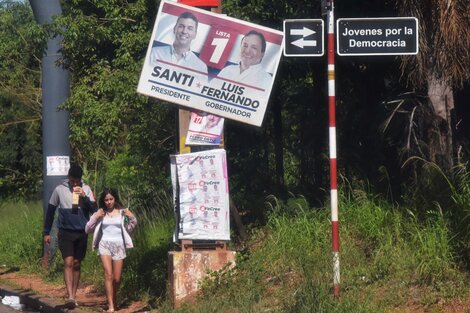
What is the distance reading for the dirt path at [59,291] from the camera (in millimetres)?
12078

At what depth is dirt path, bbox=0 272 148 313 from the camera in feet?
39.6

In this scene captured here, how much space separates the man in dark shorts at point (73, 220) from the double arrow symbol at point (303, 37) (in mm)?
4119

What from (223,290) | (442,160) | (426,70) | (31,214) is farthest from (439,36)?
(31,214)

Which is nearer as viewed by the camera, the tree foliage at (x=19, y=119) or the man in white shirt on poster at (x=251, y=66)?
the man in white shirt on poster at (x=251, y=66)

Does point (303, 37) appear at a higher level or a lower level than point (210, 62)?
higher

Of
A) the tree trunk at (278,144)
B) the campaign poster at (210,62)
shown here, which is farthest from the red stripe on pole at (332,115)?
the tree trunk at (278,144)

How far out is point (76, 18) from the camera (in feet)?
43.1

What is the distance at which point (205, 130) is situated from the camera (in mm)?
10859

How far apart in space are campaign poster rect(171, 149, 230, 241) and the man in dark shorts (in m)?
2.12

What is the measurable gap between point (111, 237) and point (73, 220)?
101 cm

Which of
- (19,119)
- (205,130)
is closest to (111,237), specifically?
(205,130)

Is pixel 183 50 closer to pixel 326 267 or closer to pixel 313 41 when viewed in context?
pixel 313 41

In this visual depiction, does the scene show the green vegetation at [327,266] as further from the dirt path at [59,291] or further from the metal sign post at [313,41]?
the metal sign post at [313,41]

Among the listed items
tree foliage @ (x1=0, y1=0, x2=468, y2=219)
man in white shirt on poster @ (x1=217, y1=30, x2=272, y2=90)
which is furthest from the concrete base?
tree foliage @ (x1=0, y1=0, x2=468, y2=219)
